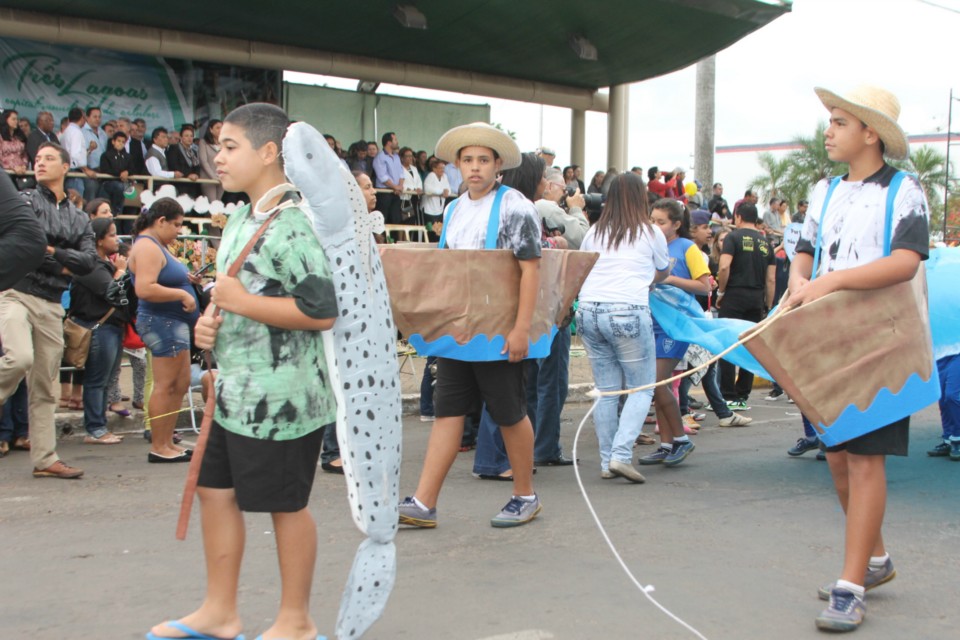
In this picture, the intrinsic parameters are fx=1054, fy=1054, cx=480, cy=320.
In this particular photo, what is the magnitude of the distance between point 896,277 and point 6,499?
16.2 ft

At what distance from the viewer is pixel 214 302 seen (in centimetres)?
336

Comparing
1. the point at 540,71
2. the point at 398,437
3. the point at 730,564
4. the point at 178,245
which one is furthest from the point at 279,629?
the point at 540,71

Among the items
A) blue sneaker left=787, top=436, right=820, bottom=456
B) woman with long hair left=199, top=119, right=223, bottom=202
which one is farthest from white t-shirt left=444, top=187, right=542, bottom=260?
woman with long hair left=199, top=119, right=223, bottom=202

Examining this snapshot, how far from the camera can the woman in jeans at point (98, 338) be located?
8.00 metres

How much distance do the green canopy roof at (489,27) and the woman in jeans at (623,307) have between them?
8695 mm

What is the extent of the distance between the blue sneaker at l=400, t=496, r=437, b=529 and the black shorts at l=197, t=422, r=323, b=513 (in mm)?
1871

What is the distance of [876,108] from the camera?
13.2 ft

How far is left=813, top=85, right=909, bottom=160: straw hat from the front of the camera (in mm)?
4000

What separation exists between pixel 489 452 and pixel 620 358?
104 centimetres

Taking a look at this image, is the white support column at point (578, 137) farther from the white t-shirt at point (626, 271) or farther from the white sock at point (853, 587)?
the white sock at point (853, 587)

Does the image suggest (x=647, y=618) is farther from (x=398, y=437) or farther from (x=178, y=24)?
(x=178, y=24)

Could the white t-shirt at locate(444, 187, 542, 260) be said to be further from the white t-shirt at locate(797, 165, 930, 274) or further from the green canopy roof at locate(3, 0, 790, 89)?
the green canopy roof at locate(3, 0, 790, 89)

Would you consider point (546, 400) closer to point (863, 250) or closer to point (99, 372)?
point (99, 372)

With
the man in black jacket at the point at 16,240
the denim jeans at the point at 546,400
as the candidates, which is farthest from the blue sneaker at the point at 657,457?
the man in black jacket at the point at 16,240
